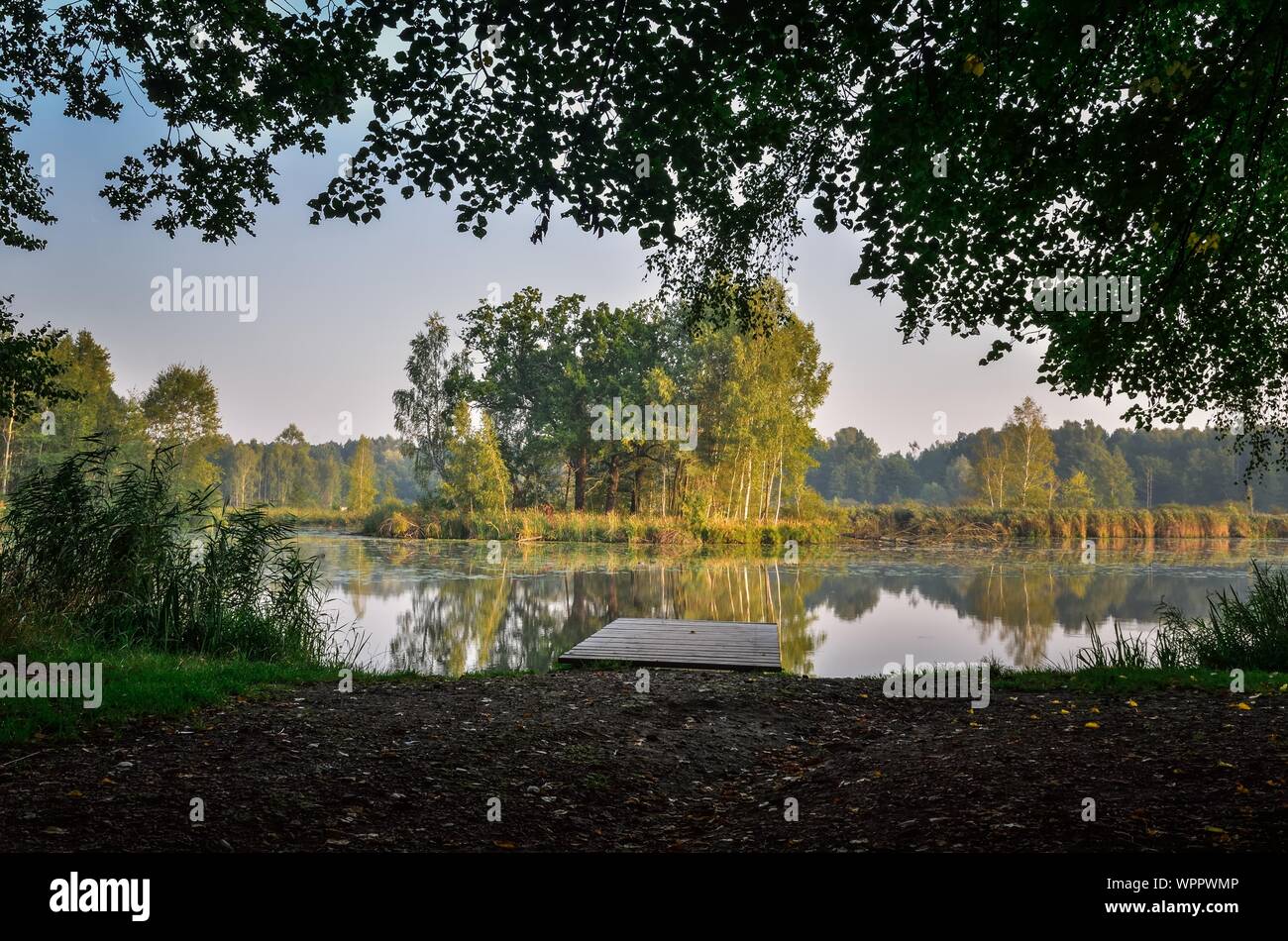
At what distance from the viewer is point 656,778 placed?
4.47 metres

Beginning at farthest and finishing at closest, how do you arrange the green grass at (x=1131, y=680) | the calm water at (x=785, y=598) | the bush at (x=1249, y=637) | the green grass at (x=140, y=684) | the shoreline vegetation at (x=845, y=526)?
the shoreline vegetation at (x=845, y=526), the calm water at (x=785, y=598), the bush at (x=1249, y=637), the green grass at (x=1131, y=680), the green grass at (x=140, y=684)

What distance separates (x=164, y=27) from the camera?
26.0 ft

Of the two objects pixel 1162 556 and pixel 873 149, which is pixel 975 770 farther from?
pixel 1162 556

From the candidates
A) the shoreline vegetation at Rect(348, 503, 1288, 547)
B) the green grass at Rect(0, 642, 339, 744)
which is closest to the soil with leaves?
the green grass at Rect(0, 642, 339, 744)

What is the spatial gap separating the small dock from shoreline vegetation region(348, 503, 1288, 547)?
20876mm

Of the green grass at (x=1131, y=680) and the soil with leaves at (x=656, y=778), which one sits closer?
the soil with leaves at (x=656, y=778)
